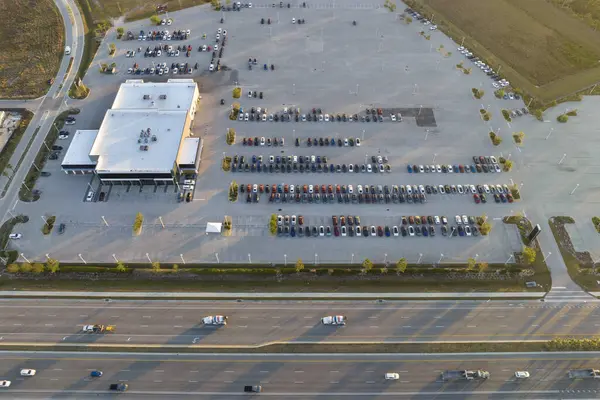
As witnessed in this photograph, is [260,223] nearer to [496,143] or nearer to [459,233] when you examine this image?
[459,233]

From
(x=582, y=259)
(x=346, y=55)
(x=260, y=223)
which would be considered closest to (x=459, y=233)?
(x=582, y=259)

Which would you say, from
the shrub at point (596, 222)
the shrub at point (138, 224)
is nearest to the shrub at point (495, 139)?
the shrub at point (596, 222)

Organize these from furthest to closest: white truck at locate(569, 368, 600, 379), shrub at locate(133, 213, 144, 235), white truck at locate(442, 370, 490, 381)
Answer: shrub at locate(133, 213, 144, 235) < white truck at locate(569, 368, 600, 379) < white truck at locate(442, 370, 490, 381)

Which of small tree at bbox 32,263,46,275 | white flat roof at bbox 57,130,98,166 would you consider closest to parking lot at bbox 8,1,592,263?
white flat roof at bbox 57,130,98,166

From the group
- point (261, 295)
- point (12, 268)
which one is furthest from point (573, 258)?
point (12, 268)

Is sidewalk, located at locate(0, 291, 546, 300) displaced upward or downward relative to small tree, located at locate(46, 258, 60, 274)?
downward

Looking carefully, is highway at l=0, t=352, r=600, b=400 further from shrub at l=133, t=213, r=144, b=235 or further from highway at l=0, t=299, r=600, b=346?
shrub at l=133, t=213, r=144, b=235
